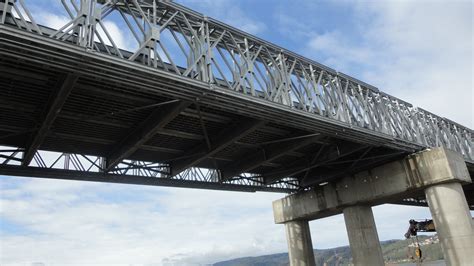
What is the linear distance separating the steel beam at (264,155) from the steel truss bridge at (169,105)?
0.07m

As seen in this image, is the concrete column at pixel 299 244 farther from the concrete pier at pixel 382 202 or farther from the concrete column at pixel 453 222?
the concrete column at pixel 453 222

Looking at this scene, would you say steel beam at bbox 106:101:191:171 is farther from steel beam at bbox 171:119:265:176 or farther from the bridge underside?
steel beam at bbox 171:119:265:176

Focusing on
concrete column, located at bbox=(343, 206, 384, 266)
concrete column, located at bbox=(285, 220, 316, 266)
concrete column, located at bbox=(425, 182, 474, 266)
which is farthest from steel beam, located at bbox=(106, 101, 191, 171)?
concrete column, located at bbox=(285, 220, 316, 266)

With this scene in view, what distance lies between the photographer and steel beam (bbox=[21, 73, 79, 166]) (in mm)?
11094

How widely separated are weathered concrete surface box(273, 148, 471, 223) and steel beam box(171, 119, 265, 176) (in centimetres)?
1186

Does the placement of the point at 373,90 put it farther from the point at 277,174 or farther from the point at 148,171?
the point at 148,171

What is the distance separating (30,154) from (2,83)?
476 cm

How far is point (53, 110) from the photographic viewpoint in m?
12.5

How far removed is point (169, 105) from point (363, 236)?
17.4 metres

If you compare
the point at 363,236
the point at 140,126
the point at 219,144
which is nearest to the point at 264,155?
the point at 219,144

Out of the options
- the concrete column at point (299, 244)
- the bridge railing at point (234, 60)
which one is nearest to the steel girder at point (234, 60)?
the bridge railing at point (234, 60)

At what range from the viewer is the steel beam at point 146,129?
1388 cm

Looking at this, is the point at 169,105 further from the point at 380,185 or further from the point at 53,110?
the point at 380,185

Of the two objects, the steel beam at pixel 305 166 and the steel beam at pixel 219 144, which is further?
the steel beam at pixel 305 166
